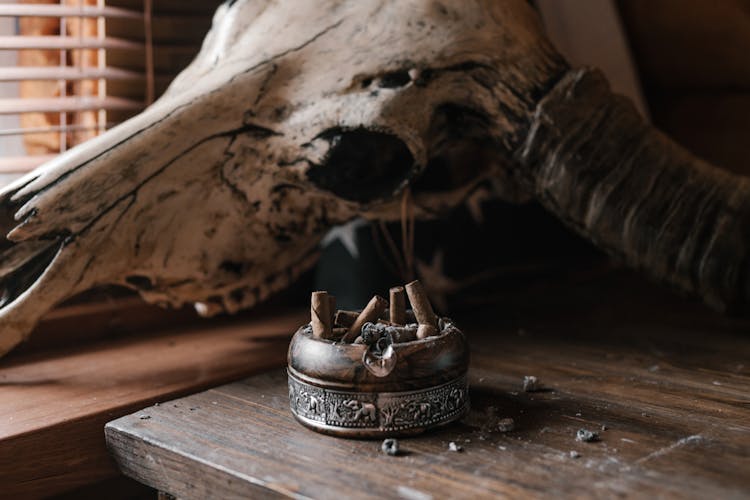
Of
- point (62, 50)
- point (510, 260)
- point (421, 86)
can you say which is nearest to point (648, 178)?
point (421, 86)

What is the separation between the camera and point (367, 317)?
96cm

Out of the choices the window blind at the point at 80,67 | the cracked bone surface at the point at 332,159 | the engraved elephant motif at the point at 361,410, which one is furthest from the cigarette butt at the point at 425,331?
the window blind at the point at 80,67

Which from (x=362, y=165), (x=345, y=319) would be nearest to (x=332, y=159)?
(x=362, y=165)

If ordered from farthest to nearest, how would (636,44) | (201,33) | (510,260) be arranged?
(636,44) → (510,260) → (201,33)

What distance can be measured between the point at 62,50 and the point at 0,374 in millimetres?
518

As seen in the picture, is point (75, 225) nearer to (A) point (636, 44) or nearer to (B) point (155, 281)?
(B) point (155, 281)

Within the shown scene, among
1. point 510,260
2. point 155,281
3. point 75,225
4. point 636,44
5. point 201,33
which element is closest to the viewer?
point 75,225

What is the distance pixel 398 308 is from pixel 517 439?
0.21m

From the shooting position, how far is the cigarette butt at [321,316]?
36.6 inches

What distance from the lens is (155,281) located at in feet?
3.95

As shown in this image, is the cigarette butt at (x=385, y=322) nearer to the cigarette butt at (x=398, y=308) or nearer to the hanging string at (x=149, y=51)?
the cigarette butt at (x=398, y=308)

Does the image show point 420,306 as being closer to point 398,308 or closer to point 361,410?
point 398,308

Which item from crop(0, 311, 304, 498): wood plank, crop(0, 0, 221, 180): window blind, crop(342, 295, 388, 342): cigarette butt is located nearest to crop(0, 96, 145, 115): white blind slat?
crop(0, 0, 221, 180): window blind

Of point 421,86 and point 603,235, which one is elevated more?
point 421,86
